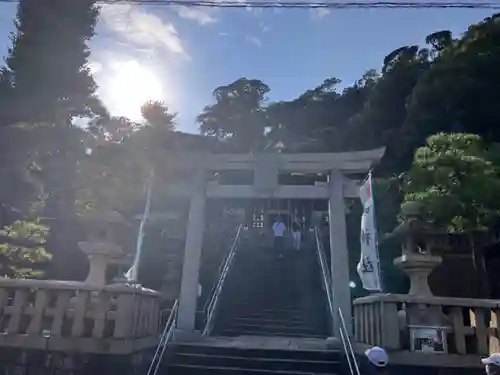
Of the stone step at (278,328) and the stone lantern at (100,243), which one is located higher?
the stone lantern at (100,243)

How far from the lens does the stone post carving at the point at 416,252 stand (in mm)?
6109

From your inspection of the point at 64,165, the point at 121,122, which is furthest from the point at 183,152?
the point at 121,122

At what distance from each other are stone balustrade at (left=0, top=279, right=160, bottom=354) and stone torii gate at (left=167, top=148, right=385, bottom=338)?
3.55 m

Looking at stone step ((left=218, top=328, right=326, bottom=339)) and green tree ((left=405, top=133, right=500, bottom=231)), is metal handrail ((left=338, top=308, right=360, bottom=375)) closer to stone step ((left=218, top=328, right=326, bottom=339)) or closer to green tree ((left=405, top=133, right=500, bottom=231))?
stone step ((left=218, top=328, right=326, bottom=339))

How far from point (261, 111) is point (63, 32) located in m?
20.9

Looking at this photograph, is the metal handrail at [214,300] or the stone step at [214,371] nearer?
the stone step at [214,371]

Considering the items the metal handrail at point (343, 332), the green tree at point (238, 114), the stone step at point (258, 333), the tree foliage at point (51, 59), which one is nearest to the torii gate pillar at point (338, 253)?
the metal handrail at point (343, 332)

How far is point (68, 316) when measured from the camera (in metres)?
5.91

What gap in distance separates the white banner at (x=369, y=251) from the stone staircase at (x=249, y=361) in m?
1.33

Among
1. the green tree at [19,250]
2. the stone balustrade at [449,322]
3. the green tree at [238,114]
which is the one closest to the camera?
the stone balustrade at [449,322]

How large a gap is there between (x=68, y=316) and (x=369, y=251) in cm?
504

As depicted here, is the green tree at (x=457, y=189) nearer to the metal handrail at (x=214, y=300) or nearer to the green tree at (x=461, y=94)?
the metal handrail at (x=214, y=300)

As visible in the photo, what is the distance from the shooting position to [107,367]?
592 centimetres

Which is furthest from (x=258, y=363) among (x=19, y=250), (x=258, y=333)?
(x=19, y=250)
